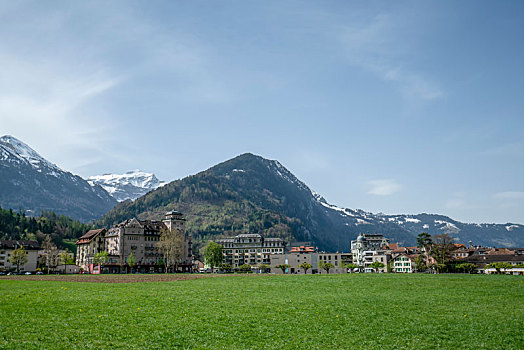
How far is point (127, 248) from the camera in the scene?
177125 mm

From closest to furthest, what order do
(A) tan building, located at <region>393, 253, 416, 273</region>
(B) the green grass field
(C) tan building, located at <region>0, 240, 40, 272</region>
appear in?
1. (B) the green grass field
2. (C) tan building, located at <region>0, 240, 40, 272</region>
3. (A) tan building, located at <region>393, 253, 416, 273</region>

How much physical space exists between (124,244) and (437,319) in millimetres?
162131

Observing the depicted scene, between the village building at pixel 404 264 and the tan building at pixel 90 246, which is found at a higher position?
the tan building at pixel 90 246

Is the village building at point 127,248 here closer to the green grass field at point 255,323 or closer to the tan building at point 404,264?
the tan building at point 404,264

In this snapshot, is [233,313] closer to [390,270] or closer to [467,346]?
[467,346]

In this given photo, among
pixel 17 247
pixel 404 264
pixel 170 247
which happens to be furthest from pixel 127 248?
pixel 404 264

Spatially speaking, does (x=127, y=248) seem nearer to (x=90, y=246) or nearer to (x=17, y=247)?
(x=90, y=246)

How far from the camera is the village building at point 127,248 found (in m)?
→ 172

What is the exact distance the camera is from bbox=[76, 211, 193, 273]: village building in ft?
563

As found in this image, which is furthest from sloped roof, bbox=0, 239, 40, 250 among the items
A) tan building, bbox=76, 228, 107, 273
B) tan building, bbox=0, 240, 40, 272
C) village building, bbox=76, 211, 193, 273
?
village building, bbox=76, 211, 193, 273

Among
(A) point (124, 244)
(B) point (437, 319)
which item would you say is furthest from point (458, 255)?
(B) point (437, 319)

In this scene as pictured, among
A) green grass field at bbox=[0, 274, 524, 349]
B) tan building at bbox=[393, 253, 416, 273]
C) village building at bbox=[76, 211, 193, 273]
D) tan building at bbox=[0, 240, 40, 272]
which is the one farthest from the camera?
village building at bbox=[76, 211, 193, 273]

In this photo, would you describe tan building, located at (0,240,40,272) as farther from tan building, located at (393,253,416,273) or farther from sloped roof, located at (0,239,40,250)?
tan building, located at (393,253,416,273)

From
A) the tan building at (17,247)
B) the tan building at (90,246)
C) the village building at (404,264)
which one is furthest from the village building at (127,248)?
the village building at (404,264)
